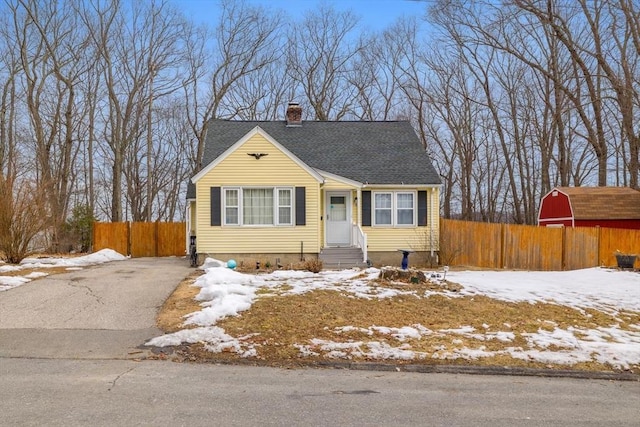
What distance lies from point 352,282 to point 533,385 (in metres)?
6.81

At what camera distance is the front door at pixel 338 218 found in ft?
62.8

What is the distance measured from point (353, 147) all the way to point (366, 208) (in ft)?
11.2

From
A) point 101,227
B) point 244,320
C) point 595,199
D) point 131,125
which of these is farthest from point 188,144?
point 244,320

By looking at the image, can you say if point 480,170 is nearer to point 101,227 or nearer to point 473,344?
point 101,227

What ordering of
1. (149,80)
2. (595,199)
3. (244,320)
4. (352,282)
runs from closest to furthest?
(244,320), (352,282), (595,199), (149,80)

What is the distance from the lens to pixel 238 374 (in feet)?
21.0

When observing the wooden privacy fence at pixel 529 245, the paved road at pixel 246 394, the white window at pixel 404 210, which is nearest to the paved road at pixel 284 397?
the paved road at pixel 246 394

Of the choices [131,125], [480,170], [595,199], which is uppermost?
[131,125]

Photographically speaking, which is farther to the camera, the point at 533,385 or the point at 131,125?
the point at 131,125

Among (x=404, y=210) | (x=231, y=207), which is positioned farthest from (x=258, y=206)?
(x=404, y=210)

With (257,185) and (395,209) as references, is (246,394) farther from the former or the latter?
(395,209)

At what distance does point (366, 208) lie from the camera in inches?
756

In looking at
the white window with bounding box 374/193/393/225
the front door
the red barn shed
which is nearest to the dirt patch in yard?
the front door

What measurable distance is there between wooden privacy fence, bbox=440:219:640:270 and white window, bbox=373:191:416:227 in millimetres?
1411
